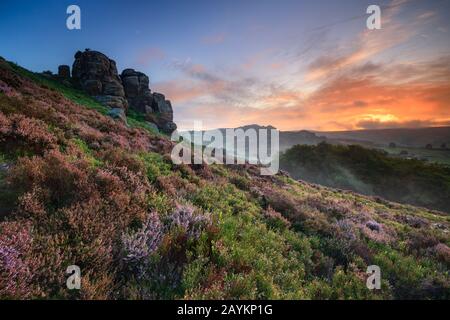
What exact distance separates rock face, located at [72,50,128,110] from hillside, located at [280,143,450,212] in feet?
145

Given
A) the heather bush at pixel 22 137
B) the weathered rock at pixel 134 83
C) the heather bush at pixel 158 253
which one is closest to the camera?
the heather bush at pixel 158 253

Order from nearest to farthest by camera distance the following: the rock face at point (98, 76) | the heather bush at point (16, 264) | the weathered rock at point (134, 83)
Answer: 1. the heather bush at point (16, 264)
2. the rock face at point (98, 76)
3. the weathered rock at point (134, 83)

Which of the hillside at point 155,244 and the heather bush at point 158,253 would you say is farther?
the heather bush at point 158,253

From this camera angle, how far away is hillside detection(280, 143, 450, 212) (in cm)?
4725

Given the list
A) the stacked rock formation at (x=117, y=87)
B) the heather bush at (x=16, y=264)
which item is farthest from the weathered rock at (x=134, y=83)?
the heather bush at (x=16, y=264)

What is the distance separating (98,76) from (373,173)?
2399 inches

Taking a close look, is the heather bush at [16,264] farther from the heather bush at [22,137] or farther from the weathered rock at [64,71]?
the weathered rock at [64,71]

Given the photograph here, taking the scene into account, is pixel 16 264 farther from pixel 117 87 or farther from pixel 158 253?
pixel 117 87

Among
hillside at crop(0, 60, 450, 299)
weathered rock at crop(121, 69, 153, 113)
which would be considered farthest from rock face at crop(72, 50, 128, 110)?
hillside at crop(0, 60, 450, 299)

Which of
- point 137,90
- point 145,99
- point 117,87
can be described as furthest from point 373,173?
point 117,87

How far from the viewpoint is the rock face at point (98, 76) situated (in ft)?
148
